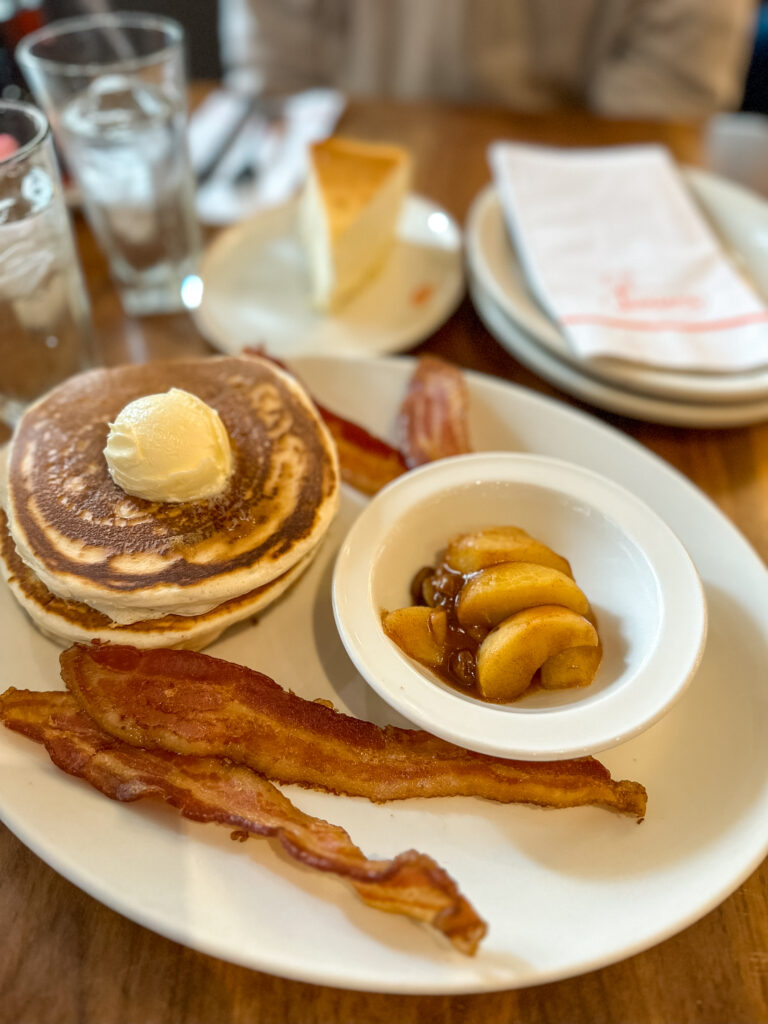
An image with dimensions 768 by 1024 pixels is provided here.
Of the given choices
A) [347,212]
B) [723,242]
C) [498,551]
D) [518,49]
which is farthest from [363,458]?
[518,49]

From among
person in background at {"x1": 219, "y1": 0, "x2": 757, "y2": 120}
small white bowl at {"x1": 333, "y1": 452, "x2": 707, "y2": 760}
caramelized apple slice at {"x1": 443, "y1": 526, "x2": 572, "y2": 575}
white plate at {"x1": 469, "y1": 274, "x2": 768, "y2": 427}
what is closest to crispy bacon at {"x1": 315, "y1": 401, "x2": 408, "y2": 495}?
small white bowl at {"x1": 333, "y1": 452, "x2": 707, "y2": 760}

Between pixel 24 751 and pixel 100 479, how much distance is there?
39 cm

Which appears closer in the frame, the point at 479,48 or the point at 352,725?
the point at 352,725

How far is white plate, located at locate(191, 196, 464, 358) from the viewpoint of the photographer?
5.60 ft

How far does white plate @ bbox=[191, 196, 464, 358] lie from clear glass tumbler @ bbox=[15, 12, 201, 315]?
135 mm

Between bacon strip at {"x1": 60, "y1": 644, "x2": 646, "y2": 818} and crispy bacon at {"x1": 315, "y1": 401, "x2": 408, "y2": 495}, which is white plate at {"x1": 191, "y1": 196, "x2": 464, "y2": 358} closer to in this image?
crispy bacon at {"x1": 315, "y1": 401, "x2": 408, "y2": 495}

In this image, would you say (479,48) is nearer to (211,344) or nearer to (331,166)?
(331,166)

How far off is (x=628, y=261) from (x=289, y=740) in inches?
54.2

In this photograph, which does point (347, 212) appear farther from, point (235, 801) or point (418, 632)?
point (235, 801)

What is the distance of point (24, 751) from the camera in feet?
3.10

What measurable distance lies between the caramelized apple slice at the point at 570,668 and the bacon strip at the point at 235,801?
293mm

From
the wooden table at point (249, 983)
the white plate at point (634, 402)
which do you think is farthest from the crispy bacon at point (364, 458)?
the wooden table at point (249, 983)

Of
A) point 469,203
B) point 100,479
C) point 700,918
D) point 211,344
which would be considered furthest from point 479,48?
point 700,918

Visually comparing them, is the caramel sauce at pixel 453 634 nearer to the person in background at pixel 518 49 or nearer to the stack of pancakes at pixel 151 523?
the stack of pancakes at pixel 151 523
